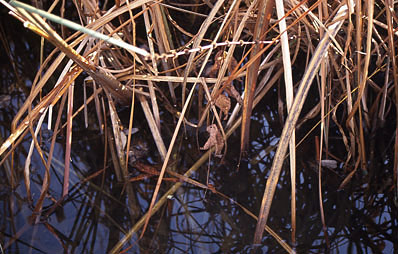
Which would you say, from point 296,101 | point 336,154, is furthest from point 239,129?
point 296,101

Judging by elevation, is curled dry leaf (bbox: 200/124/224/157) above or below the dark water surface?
above

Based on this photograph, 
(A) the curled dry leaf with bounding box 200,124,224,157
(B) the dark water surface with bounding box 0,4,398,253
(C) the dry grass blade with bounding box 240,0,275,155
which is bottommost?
(B) the dark water surface with bounding box 0,4,398,253

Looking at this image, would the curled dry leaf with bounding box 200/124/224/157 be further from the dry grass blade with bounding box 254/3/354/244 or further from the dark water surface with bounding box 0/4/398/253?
the dry grass blade with bounding box 254/3/354/244

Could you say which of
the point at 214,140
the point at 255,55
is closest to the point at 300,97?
the point at 255,55

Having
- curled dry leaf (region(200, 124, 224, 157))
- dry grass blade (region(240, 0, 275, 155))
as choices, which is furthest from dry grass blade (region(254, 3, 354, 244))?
curled dry leaf (region(200, 124, 224, 157))

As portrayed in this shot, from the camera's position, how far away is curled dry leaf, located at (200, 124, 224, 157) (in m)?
0.90

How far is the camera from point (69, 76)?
2.59ft

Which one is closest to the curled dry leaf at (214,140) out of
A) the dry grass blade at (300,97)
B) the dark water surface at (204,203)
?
the dark water surface at (204,203)

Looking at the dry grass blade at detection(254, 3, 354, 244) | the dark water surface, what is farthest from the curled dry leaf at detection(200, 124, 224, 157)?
the dry grass blade at detection(254, 3, 354, 244)

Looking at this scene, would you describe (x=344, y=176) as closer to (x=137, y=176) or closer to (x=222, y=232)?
(x=222, y=232)

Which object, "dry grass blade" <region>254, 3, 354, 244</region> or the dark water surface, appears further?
the dark water surface

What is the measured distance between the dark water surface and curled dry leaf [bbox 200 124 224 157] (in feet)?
0.17

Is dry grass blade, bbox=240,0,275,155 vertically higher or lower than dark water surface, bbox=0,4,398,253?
higher

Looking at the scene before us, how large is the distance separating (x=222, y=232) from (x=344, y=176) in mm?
339
